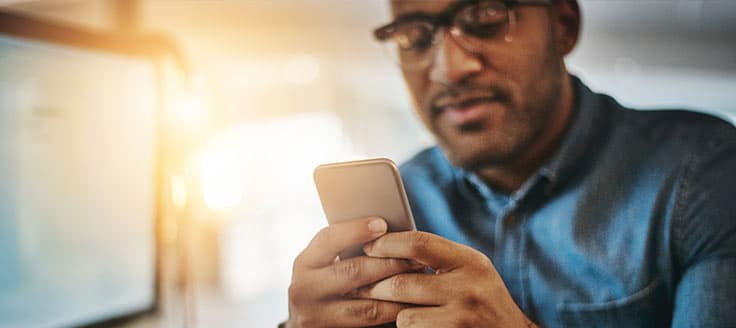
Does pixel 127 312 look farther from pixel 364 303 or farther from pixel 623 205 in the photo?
pixel 623 205

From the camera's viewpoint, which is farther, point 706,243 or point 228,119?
point 228,119

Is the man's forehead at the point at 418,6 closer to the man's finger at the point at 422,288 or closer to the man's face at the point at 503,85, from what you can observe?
the man's face at the point at 503,85

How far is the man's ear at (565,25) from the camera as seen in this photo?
61 centimetres

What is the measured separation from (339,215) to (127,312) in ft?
1.03

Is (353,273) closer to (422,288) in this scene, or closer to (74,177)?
(422,288)

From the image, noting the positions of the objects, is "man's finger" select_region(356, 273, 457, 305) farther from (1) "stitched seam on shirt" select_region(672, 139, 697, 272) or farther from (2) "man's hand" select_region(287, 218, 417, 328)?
(1) "stitched seam on shirt" select_region(672, 139, 697, 272)

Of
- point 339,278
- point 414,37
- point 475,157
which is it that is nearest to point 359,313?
point 339,278

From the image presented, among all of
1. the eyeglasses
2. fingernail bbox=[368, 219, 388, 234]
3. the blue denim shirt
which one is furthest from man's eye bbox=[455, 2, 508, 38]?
fingernail bbox=[368, 219, 388, 234]

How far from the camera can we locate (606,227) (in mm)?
575

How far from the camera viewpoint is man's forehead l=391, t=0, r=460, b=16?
0.62 metres

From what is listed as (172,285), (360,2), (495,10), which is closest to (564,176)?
(495,10)

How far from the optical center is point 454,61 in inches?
24.4

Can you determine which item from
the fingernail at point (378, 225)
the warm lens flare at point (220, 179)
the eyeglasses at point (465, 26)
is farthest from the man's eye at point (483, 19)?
the warm lens flare at point (220, 179)

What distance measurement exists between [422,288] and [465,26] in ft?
0.95
